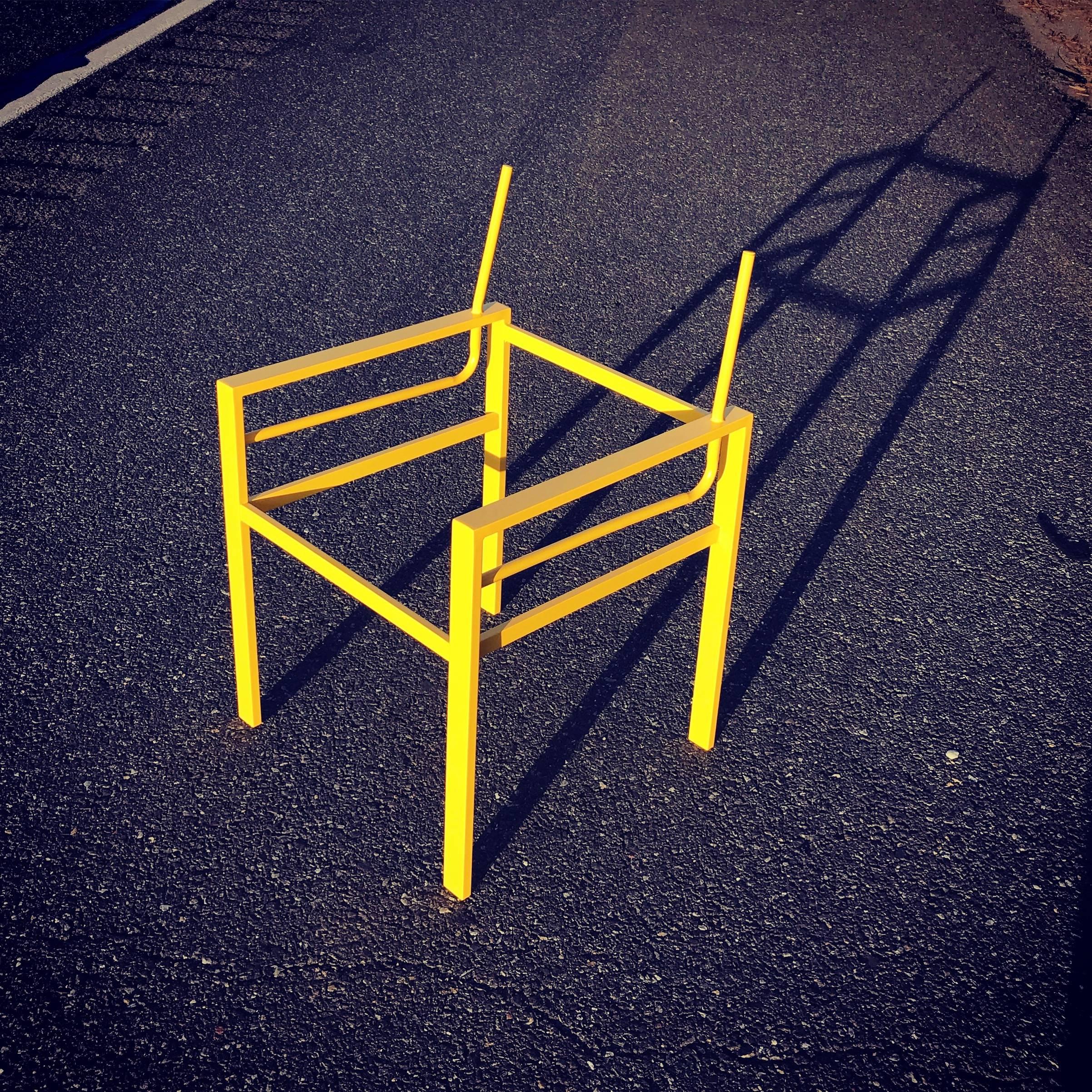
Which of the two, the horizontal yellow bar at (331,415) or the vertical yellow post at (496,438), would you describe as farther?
the vertical yellow post at (496,438)

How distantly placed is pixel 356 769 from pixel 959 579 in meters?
1.90

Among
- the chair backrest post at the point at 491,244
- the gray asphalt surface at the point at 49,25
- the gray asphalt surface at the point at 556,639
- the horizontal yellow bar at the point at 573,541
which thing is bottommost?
the gray asphalt surface at the point at 49,25

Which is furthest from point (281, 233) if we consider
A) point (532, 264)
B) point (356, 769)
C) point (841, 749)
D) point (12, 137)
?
point (841, 749)

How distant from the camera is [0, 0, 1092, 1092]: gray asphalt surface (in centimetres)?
223

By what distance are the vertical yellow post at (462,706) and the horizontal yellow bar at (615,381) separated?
537 mm

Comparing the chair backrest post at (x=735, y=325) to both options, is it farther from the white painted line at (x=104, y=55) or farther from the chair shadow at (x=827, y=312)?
the white painted line at (x=104, y=55)

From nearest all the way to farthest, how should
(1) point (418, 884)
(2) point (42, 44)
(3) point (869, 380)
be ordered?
(1) point (418, 884) → (3) point (869, 380) → (2) point (42, 44)

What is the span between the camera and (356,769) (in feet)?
9.02

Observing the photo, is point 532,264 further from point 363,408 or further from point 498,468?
point 363,408

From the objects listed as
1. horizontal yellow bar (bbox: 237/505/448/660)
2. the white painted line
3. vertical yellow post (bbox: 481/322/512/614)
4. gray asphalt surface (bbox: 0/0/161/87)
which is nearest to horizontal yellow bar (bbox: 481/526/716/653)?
horizontal yellow bar (bbox: 237/505/448/660)

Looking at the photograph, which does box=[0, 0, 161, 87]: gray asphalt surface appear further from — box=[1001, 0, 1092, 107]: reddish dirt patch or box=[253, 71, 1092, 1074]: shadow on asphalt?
box=[1001, 0, 1092, 107]: reddish dirt patch

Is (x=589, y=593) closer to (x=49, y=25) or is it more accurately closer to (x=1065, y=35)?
(x=49, y=25)

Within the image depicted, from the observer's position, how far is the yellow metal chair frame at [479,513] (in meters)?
2.15

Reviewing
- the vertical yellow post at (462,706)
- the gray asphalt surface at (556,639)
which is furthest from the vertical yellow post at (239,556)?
the vertical yellow post at (462,706)
